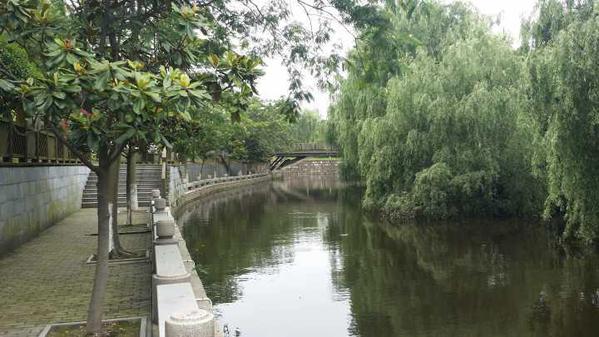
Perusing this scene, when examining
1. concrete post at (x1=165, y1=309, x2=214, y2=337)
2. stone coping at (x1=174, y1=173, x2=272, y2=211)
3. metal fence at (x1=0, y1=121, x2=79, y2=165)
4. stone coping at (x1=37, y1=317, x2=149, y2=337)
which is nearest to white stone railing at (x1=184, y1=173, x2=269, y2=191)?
stone coping at (x1=174, y1=173, x2=272, y2=211)

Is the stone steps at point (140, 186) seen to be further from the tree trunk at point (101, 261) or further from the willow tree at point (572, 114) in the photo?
the willow tree at point (572, 114)

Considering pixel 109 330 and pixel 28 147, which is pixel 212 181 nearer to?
pixel 28 147

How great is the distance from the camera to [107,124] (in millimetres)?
5473

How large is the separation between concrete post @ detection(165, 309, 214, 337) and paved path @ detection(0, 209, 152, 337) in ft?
10.1

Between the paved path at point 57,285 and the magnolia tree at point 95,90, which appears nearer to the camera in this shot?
the magnolia tree at point 95,90

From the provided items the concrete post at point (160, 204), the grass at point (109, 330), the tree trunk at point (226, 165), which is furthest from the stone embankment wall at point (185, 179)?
the grass at point (109, 330)

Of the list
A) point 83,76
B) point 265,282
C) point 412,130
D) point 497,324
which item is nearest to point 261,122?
point 412,130

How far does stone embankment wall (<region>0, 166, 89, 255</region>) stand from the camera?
35.3 feet

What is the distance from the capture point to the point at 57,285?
820 cm

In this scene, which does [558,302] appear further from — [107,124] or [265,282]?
[107,124]

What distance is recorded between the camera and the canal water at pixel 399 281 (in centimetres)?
881

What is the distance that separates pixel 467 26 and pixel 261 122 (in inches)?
1011

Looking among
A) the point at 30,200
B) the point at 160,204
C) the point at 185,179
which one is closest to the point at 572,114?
the point at 160,204

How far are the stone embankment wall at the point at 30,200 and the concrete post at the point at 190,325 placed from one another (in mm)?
8169
